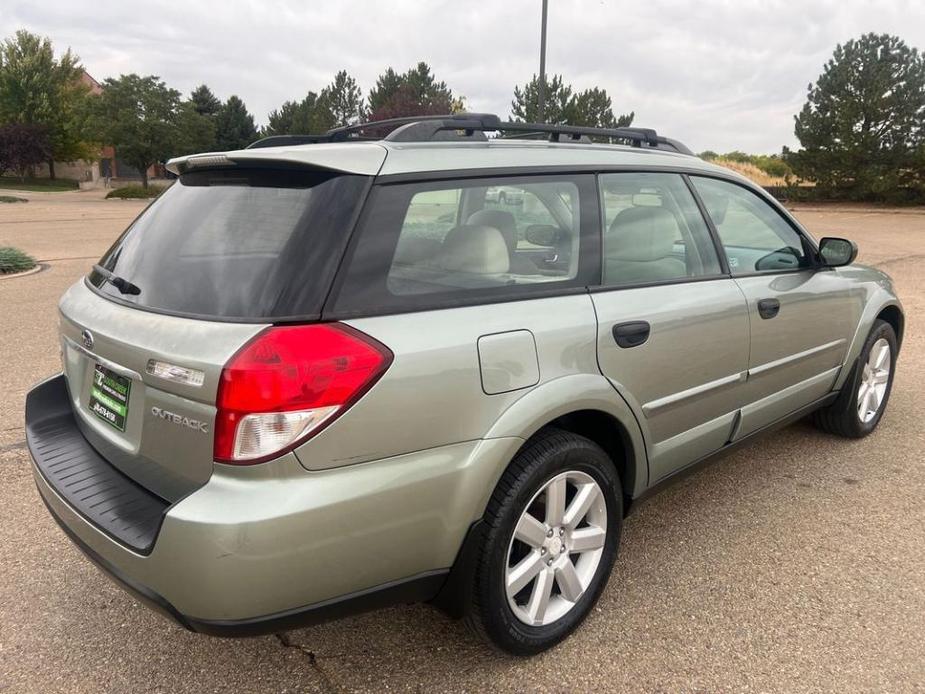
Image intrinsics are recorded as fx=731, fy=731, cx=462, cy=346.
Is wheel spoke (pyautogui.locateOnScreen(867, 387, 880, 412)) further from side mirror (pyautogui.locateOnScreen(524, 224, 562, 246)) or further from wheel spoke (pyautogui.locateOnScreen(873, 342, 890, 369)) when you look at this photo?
side mirror (pyautogui.locateOnScreen(524, 224, 562, 246))

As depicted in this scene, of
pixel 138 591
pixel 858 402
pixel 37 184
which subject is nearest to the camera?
pixel 138 591

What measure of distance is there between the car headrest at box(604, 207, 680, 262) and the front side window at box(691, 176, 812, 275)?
1.02ft

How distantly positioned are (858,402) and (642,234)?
2148mm

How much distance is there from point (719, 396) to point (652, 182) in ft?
2.96

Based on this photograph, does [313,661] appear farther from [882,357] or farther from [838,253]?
[882,357]

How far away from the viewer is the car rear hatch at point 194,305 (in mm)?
1844

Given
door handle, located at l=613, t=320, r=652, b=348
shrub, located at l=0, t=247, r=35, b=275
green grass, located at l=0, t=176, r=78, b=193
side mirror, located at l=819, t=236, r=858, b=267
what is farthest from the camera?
green grass, located at l=0, t=176, r=78, b=193

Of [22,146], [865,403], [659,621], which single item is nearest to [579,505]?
[659,621]

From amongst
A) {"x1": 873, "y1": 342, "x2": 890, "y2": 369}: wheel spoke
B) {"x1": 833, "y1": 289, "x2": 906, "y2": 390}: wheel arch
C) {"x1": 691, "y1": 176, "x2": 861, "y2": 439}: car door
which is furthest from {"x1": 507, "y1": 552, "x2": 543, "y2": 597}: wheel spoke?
{"x1": 873, "y1": 342, "x2": 890, "y2": 369}: wheel spoke

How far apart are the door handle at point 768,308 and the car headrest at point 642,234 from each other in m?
0.52

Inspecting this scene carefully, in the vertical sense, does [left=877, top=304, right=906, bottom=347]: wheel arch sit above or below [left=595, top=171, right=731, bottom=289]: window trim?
below

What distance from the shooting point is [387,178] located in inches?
80.4

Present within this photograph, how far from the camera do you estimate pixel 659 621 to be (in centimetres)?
254

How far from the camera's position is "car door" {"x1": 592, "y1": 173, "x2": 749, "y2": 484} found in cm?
250
